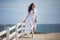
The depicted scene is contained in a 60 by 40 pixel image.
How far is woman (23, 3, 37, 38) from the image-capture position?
6411 millimetres

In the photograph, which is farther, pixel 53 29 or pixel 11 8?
pixel 53 29

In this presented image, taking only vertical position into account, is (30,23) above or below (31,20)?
below

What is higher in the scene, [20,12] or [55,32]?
[20,12]

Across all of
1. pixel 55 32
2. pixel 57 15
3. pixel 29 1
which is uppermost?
pixel 29 1

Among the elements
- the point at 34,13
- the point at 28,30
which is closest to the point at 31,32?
the point at 28,30

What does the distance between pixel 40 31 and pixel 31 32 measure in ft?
1.72

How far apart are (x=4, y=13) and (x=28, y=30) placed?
1.01 m

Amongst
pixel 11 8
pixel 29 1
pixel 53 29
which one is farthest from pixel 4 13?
pixel 53 29

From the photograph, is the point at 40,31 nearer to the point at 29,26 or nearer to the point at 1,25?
the point at 29,26

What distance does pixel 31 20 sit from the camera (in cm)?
655

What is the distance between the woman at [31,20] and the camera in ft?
21.0

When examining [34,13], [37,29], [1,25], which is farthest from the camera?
[37,29]

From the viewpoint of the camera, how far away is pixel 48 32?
741 centimetres

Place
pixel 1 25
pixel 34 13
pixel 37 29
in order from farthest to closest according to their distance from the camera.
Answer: pixel 37 29 → pixel 1 25 → pixel 34 13
